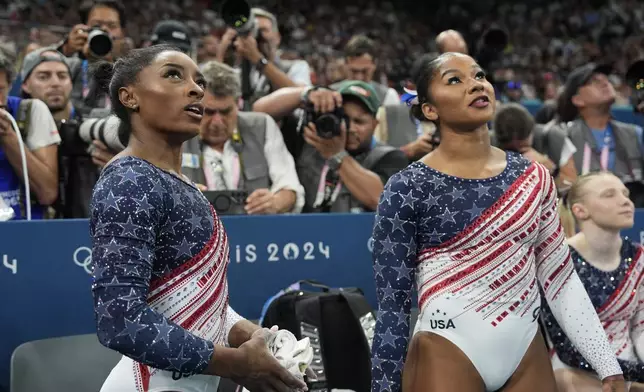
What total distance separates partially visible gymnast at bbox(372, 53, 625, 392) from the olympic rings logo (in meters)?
1.36

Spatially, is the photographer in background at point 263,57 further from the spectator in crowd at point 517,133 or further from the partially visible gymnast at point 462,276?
the partially visible gymnast at point 462,276

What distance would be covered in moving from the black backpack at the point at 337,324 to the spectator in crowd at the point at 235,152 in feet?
2.23

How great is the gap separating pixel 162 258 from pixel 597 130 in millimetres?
4122

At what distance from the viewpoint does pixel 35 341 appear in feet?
10.2

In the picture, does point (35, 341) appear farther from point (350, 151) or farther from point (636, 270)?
point (636, 270)

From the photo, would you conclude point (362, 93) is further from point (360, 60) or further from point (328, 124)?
point (360, 60)

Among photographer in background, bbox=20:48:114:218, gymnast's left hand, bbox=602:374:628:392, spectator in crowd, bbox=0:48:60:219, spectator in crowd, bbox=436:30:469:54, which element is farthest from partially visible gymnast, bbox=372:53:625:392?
spectator in crowd, bbox=436:30:469:54

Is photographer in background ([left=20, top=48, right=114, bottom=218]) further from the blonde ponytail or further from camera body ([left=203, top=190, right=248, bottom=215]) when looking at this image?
the blonde ponytail

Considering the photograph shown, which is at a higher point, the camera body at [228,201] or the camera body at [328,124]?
the camera body at [328,124]

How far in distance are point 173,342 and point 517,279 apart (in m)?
1.11

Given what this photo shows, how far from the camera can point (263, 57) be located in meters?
4.79

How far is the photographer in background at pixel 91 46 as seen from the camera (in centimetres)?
423

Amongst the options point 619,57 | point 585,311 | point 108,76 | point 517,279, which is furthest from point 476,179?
point 619,57

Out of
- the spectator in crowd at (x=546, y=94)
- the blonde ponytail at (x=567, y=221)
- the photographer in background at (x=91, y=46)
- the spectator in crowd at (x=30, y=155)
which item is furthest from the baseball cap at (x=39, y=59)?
the spectator in crowd at (x=546, y=94)
